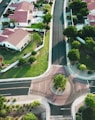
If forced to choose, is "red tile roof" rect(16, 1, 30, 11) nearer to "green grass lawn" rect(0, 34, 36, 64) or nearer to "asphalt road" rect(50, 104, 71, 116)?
"green grass lawn" rect(0, 34, 36, 64)

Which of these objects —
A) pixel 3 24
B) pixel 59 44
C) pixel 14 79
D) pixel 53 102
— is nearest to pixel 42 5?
pixel 3 24

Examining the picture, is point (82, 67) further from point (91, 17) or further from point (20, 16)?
point (20, 16)

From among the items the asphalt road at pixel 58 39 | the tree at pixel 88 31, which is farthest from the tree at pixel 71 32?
the asphalt road at pixel 58 39

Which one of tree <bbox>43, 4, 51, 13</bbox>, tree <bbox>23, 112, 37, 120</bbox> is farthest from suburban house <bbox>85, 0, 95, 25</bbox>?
tree <bbox>23, 112, 37, 120</bbox>

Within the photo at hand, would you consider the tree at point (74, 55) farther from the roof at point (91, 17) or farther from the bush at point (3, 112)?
the bush at point (3, 112)

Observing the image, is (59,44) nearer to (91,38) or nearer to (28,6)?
(91,38)

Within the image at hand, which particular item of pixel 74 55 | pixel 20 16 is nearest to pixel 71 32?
pixel 74 55
